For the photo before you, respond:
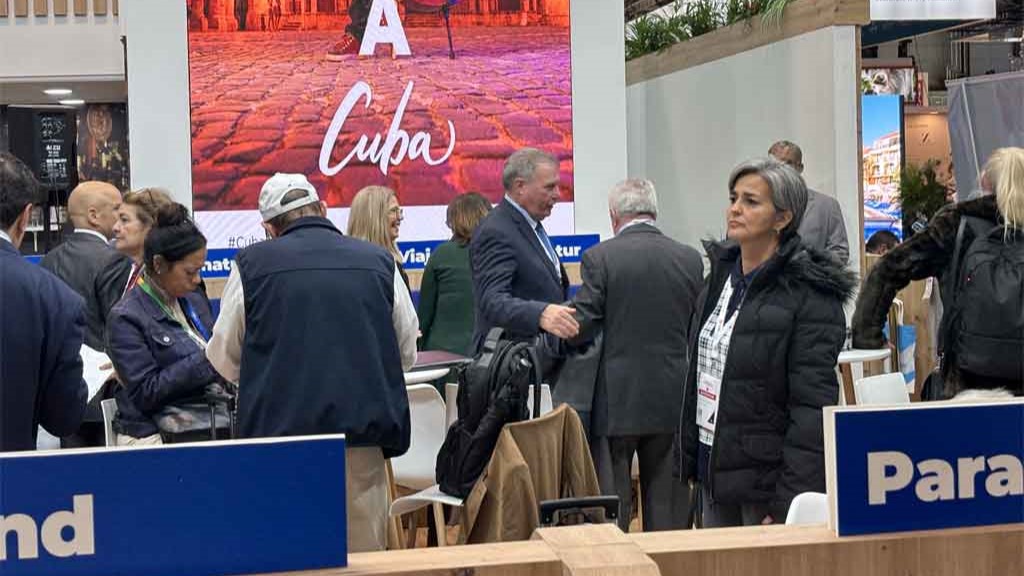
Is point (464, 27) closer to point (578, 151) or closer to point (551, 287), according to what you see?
point (578, 151)

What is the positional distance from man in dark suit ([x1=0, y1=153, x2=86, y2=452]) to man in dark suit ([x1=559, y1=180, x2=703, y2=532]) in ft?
6.09

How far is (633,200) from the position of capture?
467cm

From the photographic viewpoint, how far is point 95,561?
174cm

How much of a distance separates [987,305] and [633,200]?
1.27 metres

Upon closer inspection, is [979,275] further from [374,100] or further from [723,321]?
[374,100]

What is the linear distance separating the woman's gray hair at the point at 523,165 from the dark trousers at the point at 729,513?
5.79 ft

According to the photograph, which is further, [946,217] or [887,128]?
[887,128]

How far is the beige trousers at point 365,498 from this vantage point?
11.6ft

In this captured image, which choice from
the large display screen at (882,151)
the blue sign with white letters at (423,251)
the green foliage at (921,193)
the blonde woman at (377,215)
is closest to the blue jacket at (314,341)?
the blonde woman at (377,215)

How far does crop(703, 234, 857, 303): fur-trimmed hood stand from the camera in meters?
3.14

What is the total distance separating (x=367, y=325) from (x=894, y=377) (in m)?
1.85

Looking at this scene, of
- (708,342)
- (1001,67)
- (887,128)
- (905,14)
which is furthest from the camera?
(1001,67)

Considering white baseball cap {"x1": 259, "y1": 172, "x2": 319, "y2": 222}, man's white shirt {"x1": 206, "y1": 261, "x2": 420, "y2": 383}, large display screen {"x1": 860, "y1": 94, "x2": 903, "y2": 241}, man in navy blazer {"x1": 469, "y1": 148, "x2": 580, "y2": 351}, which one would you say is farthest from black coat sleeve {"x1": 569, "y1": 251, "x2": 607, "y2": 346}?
large display screen {"x1": 860, "y1": 94, "x2": 903, "y2": 241}

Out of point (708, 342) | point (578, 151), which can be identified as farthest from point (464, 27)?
point (708, 342)
